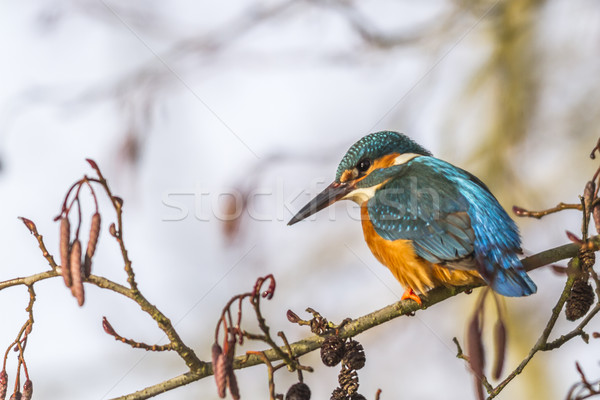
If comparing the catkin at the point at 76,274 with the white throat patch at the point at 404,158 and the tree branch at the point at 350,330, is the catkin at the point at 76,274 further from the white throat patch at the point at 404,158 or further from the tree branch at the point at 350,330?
the white throat patch at the point at 404,158

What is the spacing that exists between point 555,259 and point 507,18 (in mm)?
2413

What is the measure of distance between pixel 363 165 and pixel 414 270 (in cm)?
61

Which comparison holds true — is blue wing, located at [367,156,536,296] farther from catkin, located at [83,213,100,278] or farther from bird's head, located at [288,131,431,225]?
catkin, located at [83,213,100,278]

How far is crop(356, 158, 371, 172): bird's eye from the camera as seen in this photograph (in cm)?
284

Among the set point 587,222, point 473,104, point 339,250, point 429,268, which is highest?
point 473,104

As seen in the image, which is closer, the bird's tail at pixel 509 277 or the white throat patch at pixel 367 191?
the bird's tail at pixel 509 277

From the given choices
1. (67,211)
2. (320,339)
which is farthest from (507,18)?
(67,211)

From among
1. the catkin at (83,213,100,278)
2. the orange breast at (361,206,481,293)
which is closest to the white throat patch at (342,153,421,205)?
the orange breast at (361,206,481,293)

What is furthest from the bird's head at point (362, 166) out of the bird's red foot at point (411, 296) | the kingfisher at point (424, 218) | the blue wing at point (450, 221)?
the bird's red foot at point (411, 296)

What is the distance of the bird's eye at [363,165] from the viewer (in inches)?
112

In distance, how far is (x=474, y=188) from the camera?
2.51m

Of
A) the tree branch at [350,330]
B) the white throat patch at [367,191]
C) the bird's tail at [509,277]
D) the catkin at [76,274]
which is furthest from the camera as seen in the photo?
the white throat patch at [367,191]

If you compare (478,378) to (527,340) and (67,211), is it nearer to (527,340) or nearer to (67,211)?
(67,211)

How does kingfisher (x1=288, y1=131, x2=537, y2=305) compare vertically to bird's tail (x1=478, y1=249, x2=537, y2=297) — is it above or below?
above
